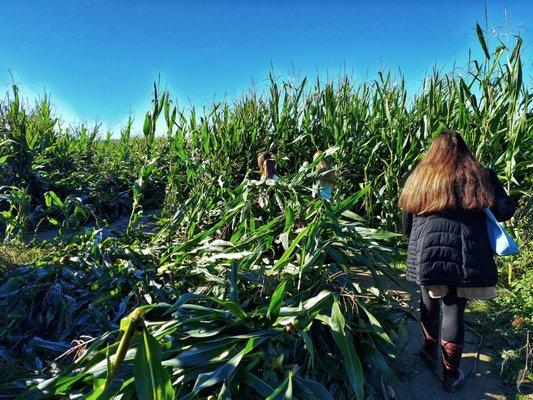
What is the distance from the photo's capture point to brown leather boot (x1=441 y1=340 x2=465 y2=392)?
2.63 metres

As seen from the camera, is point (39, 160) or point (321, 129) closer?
point (321, 129)

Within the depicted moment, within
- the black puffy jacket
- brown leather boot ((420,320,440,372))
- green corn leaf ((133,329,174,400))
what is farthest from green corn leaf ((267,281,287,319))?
brown leather boot ((420,320,440,372))

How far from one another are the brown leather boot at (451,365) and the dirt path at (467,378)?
5cm

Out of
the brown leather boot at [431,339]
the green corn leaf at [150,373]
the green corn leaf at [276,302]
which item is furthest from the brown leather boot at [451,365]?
the green corn leaf at [150,373]

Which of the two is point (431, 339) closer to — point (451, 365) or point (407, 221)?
point (451, 365)

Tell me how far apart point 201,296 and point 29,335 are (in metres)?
1.31

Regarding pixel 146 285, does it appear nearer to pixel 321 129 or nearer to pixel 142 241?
pixel 142 241

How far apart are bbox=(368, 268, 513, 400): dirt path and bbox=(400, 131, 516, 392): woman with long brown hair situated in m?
0.09

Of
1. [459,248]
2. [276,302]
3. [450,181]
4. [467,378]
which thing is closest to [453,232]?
[459,248]

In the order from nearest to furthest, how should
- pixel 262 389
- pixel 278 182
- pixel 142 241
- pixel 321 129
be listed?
1. pixel 262 389
2. pixel 278 182
3. pixel 142 241
4. pixel 321 129

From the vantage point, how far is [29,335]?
277 centimetres

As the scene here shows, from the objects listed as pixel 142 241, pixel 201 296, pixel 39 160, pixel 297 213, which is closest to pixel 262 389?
pixel 201 296

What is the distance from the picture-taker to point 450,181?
2.59m

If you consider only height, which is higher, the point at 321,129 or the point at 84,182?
the point at 321,129
